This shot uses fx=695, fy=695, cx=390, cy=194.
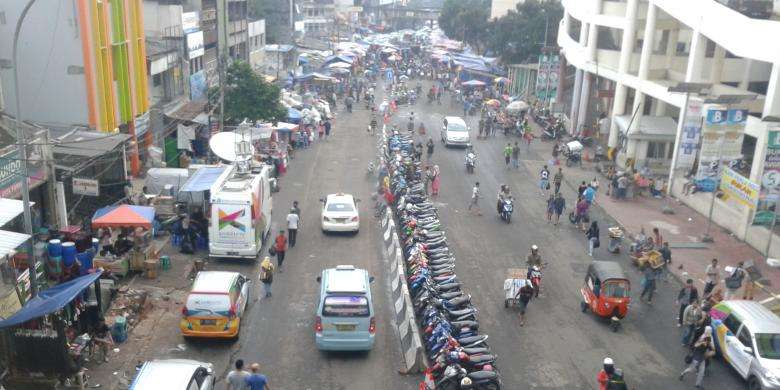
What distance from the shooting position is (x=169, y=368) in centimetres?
1171

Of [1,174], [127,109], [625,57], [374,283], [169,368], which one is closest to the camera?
[169,368]

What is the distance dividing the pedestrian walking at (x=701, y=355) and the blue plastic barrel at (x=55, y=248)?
15.3 metres

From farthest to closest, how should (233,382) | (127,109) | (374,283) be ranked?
(127,109) → (374,283) → (233,382)

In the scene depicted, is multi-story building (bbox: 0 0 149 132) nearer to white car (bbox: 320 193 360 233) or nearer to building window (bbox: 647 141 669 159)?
white car (bbox: 320 193 360 233)

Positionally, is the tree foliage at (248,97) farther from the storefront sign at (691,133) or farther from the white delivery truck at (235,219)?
the storefront sign at (691,133)

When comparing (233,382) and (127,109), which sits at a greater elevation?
(127,109)

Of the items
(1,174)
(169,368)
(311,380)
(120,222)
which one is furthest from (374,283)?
(1,174)

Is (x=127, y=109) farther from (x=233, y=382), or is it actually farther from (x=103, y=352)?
(x=233, y=382)

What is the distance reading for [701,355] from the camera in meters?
15.2

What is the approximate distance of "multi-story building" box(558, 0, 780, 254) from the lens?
2683 centimetres

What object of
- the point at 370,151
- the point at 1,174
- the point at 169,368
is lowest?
the point at 370,151

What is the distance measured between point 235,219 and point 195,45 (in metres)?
23.0

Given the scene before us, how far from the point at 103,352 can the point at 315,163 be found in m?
22.1

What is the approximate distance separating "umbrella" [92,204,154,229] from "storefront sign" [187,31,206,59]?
2010cm
